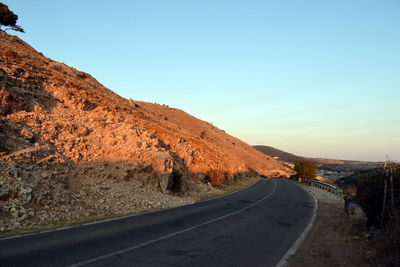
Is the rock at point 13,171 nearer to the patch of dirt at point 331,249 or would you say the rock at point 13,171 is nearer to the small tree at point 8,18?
the patch of dirt at point 331,249

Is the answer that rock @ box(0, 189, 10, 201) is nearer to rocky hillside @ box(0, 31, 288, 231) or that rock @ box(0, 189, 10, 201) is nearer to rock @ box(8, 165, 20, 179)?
rocky hillside @ box(0, 31, 288, 231)

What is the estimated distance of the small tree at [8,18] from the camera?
1585 inches

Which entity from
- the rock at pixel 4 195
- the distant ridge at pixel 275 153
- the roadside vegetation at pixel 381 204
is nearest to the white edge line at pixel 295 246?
the roadside vegetation at pixel 381 204

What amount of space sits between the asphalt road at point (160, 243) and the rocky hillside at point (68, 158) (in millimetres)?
2899

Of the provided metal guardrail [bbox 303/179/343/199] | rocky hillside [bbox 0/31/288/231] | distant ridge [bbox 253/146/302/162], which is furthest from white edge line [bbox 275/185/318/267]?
distant ridge [bbox 253/146/302/162]

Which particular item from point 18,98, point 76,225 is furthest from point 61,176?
point 18,98

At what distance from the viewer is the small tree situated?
4025 centimetres

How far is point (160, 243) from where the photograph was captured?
7.99m

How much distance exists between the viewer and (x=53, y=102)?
2186cm

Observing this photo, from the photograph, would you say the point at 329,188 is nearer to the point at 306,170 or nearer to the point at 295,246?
the point at 295,246

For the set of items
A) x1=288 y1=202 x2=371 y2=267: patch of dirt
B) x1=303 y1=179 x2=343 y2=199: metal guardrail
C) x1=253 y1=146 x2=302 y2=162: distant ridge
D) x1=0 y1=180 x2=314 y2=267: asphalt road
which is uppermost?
x1=253 y1=146 x2=302 y2=162: distant ridge

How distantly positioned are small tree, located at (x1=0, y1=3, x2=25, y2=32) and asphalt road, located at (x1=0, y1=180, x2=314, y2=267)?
136 feet

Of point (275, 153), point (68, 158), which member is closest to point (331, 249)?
point (68, 158)

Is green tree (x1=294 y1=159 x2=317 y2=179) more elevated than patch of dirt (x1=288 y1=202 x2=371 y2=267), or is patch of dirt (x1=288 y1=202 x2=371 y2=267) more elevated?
green tree (x1=294 y1=159 x2=317 y2=179)
